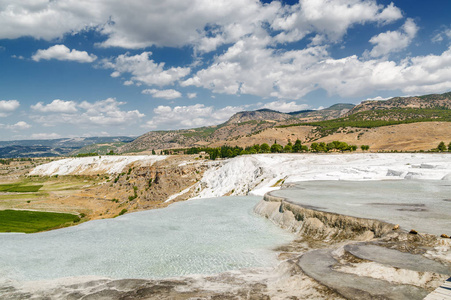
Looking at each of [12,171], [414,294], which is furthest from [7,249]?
[12,171]

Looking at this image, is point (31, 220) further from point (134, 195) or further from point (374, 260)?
point (374, 260)

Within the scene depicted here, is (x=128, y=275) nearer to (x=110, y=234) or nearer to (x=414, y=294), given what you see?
(x=110, y=234)

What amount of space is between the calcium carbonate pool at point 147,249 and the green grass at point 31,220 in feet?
73.8

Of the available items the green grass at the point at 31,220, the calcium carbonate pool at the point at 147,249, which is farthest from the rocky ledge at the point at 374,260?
the green grass at the point at 31,220

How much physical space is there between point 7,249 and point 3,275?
573cm

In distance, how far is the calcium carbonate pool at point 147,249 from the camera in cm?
1318

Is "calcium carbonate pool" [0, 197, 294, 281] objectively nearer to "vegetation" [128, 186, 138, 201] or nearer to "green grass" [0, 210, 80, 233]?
"green grass" [0, 210, 80, 233]

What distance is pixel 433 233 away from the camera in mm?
12117

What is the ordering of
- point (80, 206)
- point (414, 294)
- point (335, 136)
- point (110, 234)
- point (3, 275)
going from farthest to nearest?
point (335, 136)
point (80, 206)
point (110, 234)
point (3, 275)
point (414, 294)

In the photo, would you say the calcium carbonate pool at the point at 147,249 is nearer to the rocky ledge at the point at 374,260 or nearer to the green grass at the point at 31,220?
the rocky ledge at the point at 374,260

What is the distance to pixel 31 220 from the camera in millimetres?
45469

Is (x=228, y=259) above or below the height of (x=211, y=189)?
above

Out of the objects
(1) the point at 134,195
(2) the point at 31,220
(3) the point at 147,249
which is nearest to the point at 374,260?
(3) the point at 147,249

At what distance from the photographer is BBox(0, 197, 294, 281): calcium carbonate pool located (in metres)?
13.2
